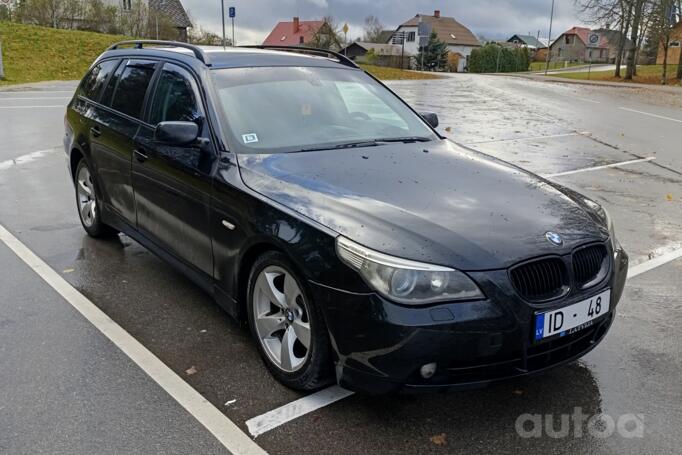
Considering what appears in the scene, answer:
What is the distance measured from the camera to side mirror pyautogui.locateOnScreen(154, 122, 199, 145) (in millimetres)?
3865

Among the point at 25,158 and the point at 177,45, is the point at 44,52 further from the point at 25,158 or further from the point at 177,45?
the point at 177,45

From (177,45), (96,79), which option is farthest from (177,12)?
(177,45)

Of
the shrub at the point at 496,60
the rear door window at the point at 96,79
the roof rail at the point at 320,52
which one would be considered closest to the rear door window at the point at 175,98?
the roof rail at the point at 320,52

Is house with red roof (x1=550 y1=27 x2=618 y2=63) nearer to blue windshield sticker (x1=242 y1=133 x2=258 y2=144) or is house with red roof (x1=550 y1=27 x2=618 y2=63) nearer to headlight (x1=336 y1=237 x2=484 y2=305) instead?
blue windshield sticker (x1=242 y1=133 x2=258 y2=144)

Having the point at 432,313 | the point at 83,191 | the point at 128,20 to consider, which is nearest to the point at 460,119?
the point at 83,191

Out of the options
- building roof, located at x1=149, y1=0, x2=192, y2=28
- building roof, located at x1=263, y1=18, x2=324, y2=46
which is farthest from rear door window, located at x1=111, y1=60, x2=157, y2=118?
building roof, located at x1=263, y1=18, x2=324, y2=46

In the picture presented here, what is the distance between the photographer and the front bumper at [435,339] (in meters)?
2.74

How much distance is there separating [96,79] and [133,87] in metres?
1.03

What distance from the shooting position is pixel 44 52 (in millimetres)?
31266

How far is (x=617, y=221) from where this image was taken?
273 inches

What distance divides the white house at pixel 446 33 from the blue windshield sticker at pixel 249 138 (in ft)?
357

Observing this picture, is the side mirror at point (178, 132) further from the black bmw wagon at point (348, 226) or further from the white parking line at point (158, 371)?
the white parking line at point (158, 371)

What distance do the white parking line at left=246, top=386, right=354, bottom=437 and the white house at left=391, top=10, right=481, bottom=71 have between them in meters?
110

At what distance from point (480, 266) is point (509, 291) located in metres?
0.17
